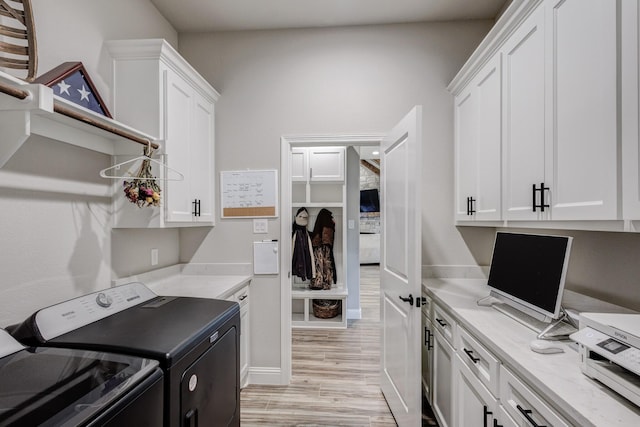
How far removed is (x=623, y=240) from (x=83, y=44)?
110 inches

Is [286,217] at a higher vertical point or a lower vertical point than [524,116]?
lower

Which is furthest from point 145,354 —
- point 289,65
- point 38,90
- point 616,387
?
point 289,65

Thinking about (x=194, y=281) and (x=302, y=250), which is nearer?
(x=194, y=281)

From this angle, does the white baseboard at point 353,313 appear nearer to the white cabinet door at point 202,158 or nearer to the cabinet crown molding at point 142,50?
the white cabinet door at point 202,158

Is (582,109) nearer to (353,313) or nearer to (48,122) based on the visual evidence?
(48,122)

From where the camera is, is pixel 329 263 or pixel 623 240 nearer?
pixel 623 240

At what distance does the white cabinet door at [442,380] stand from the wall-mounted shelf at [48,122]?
78.9 inches

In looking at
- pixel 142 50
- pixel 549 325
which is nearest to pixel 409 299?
pixel 549 325

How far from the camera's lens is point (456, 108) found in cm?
239

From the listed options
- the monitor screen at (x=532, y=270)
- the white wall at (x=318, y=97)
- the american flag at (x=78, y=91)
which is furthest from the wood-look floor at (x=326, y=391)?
the american flag at (x=78, y=91)

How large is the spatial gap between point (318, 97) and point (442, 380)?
85.5 inches

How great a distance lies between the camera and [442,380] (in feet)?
6.25

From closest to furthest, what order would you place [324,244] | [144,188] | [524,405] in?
[524,405], [144,188], [324,244]

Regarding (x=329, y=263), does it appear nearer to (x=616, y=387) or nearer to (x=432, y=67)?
(x=432, y=67)
